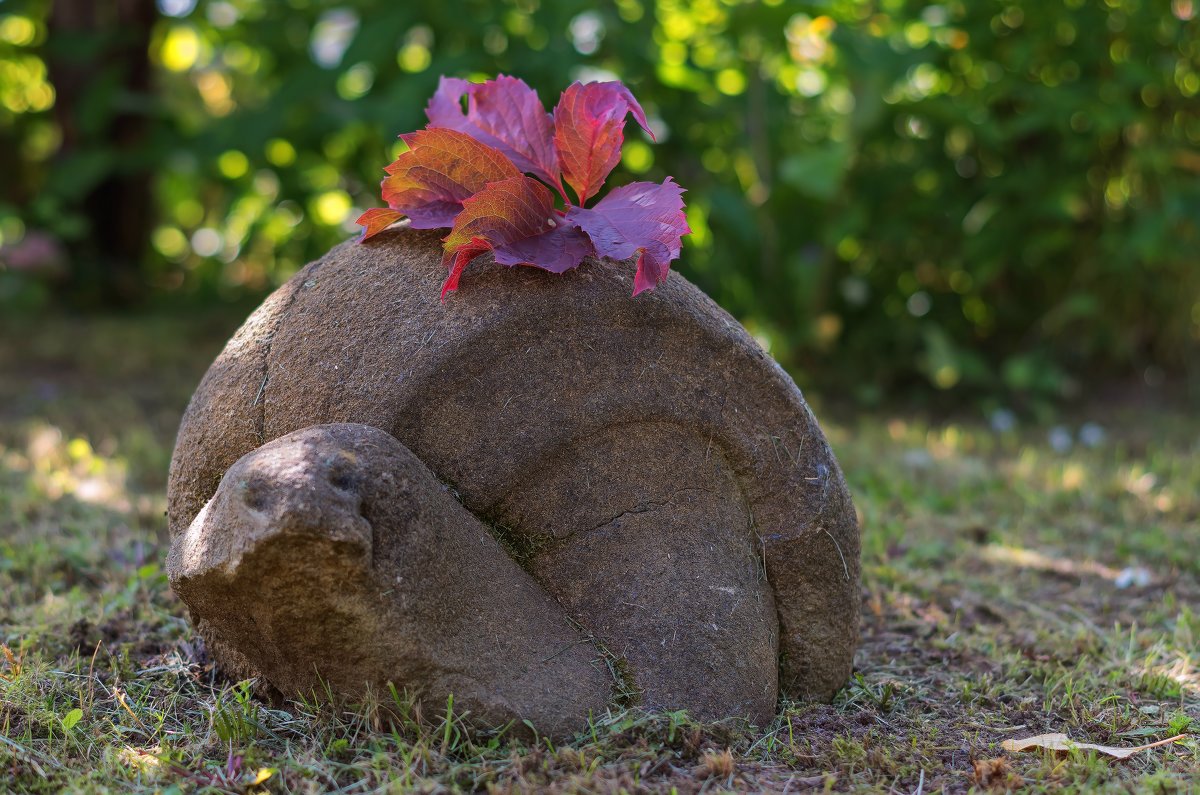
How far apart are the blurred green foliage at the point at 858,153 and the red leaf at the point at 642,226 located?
8.05 ft

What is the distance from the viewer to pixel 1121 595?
2943mm

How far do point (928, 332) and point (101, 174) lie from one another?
4099 mm

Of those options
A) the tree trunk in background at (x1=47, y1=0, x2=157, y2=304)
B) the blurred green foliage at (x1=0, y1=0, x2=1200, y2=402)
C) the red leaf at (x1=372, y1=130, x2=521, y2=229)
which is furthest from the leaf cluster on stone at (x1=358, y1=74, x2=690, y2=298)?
the tree trunk in background at (x1=47, y1=0, x2=157, y2=304)

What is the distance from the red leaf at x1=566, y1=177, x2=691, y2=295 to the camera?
1.91m

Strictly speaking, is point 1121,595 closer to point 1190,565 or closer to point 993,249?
point 1190,565

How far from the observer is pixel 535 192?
196 centimetres

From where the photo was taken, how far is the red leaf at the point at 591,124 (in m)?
2.01

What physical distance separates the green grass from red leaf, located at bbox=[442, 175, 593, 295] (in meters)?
0.77

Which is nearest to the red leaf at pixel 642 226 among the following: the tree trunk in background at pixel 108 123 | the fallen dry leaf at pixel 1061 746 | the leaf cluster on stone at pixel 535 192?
the leaf cluster on stone at pixel 535 192

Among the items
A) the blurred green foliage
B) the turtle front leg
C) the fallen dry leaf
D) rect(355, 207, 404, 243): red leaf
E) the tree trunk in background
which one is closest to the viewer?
the turtle front leg

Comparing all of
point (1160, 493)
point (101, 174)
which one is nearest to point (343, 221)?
point (101, 174)

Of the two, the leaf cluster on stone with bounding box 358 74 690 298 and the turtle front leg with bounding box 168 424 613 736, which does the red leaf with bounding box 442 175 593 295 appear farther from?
the turtle front leg with bounding box 168 424 613 736

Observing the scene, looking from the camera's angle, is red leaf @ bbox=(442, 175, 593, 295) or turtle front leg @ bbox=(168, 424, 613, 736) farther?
red leaf @ bbox=(442, 175, 593, 295)

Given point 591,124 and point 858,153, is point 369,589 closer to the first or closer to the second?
point 591,124
